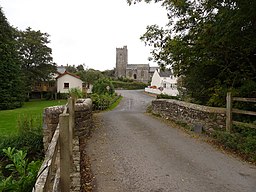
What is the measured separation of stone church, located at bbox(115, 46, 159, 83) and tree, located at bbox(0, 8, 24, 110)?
169 ft

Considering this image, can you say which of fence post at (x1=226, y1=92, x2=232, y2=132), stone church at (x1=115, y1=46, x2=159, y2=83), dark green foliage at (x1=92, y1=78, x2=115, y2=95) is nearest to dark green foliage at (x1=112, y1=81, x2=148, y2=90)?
stone church at (x1=115, y1=46, x2=159, y2=83)

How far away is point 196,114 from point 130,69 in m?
81.8

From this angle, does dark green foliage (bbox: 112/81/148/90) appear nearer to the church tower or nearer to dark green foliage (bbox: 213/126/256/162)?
the church tower

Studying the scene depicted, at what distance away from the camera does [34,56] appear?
42.0 meters

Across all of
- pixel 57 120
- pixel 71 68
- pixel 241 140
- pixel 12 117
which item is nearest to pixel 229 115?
pixel 241 140

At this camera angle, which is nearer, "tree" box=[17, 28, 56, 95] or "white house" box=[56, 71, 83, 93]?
"tree" box=[17, 28, 56, 95]

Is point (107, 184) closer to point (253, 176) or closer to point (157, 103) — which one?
point (253, 176)

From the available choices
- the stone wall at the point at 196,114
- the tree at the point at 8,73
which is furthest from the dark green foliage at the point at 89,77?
the stone wall at the point at 196,114

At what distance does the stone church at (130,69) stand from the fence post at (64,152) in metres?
79.6

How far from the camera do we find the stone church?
288 ft

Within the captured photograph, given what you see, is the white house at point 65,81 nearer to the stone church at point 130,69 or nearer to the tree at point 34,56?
the tree at point 34,56

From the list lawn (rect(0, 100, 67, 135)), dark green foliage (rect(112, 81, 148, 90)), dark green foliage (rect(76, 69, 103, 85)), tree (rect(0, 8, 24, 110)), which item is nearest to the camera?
lawn (rect(0, 100, 67, 135))

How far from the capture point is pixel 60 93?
4603 cm

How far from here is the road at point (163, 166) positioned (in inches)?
177
